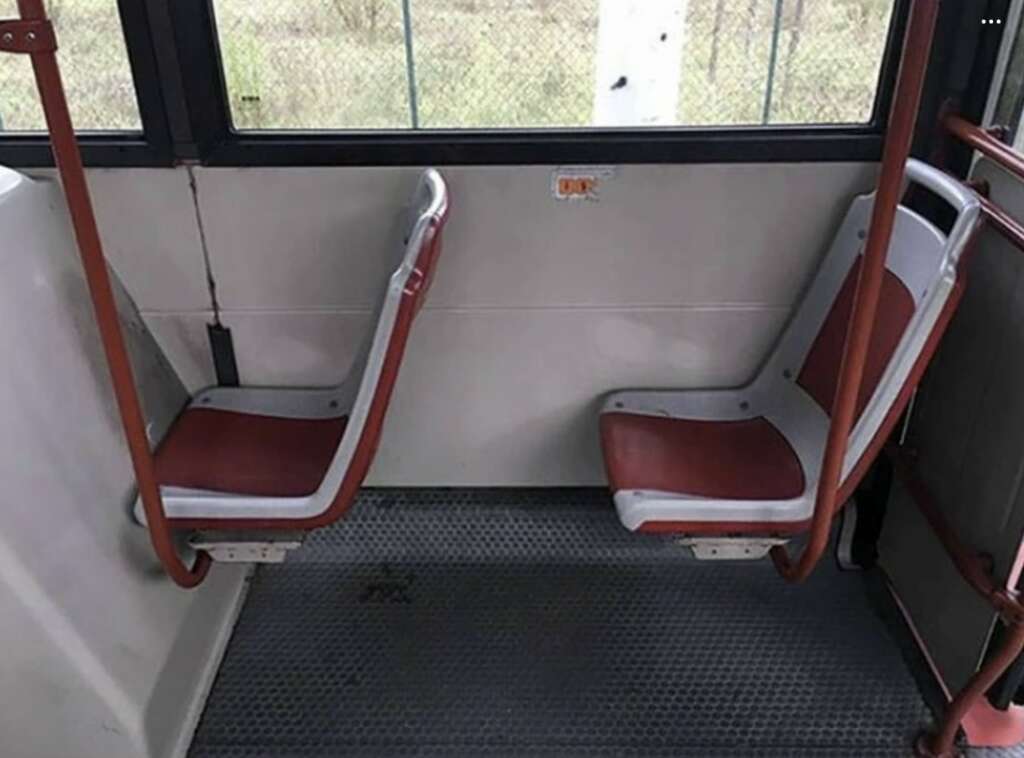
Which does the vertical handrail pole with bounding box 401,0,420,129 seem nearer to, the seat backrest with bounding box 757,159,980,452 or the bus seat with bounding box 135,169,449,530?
the bus seat with bounding box 135,169,449,530

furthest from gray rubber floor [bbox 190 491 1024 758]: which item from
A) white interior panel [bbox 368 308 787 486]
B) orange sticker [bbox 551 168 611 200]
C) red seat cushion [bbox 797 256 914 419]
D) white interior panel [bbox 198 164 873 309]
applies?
orange sticker [bbox 551 168 611 200]

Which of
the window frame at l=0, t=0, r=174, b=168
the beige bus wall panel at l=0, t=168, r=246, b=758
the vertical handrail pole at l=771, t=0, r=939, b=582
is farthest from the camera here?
the window frame at l=0, t=0, r=174, b=168

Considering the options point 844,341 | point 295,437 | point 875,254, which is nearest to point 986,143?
point 844,341

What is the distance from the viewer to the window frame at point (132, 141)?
173cm

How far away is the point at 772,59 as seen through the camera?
1.79m

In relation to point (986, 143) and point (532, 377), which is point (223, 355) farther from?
point (986, 143)

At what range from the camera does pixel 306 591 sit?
6.66ft

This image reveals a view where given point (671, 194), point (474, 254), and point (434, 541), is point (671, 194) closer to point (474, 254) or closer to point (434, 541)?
point (474, 254)

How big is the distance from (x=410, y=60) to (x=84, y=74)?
0.65m

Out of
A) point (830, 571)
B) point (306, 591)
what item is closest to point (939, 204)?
point (830, 571)

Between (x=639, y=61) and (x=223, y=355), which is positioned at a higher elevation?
(x=639, y=61)

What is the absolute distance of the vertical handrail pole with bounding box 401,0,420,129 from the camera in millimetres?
1766

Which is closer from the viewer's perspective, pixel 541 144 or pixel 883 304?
pixel 883 304

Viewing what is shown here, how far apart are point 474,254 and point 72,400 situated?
0.84 m
